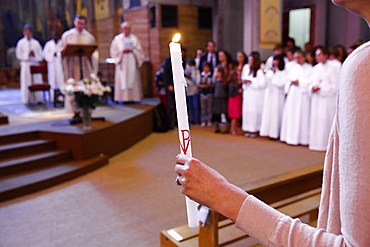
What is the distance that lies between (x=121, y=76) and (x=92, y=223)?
5.54 meters

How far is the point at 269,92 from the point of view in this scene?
695cm

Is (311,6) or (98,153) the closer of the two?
(98,153)

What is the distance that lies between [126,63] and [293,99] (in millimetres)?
3902

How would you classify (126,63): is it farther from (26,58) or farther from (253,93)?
(253,93)

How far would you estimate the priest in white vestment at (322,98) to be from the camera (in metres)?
6.06

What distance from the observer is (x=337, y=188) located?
2.41ft

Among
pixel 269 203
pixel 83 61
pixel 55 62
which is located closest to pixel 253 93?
pixel 83 61

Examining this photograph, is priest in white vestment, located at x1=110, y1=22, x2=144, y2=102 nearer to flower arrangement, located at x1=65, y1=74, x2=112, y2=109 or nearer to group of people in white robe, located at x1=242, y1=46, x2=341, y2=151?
group of people in white robe, located at x1=242, y1=46, x2=341, y2=151

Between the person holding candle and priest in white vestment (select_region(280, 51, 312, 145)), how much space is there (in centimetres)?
585

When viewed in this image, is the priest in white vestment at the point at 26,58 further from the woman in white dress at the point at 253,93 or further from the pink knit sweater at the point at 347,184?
the pink knit sweater at the point at 347,184

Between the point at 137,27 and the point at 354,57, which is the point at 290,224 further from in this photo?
the point at 137,27

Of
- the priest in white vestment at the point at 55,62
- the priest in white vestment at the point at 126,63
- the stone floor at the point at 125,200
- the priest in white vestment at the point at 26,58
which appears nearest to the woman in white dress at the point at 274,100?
the stone floor at the point at 125,200

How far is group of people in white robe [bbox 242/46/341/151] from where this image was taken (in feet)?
20.0

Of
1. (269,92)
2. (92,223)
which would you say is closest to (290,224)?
(92,223)
